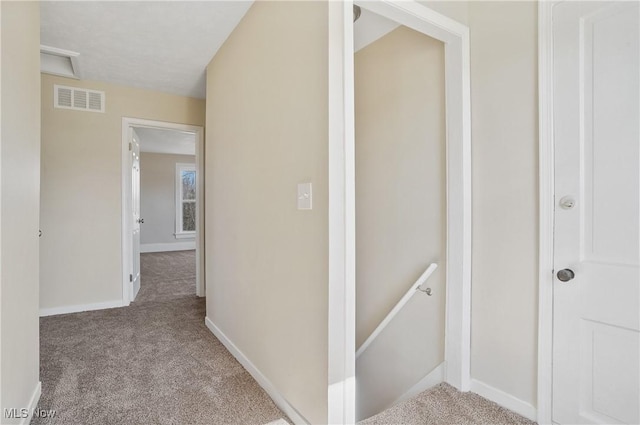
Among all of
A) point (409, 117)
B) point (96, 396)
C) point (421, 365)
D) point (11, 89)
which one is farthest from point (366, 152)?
point (96, 396)

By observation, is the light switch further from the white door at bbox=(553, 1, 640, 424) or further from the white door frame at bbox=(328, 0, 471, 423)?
the white door at bbox=(553, 1, 640, 424)

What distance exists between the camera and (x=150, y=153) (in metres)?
8.08

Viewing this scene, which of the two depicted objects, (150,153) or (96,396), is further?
(150,153)

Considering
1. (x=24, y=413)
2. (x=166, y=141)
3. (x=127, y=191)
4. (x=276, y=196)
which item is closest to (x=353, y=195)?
(x=276, y=196)

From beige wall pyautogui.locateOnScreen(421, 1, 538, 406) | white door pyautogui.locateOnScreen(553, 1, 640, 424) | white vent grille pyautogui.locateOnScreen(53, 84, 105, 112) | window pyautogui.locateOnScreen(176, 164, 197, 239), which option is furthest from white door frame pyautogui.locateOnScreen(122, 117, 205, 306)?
window pyautogui.locateOnScreen(176, 164, 197, 239)

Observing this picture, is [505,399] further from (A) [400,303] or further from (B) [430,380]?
(A) [400,303]

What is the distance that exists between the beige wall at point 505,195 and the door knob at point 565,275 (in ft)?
0.37

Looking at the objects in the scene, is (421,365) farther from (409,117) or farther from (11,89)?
(11,89)

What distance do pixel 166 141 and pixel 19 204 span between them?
18.0ft

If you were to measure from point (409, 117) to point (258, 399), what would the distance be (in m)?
1.93

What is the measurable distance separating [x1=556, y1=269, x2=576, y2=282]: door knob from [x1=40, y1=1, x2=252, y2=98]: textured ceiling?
7.70 ft

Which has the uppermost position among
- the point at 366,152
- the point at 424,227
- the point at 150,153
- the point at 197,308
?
the point at 150,153

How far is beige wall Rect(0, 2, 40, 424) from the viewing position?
4.54 feet

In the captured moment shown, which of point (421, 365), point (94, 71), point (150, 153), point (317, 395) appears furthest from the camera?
point (150, 153)
